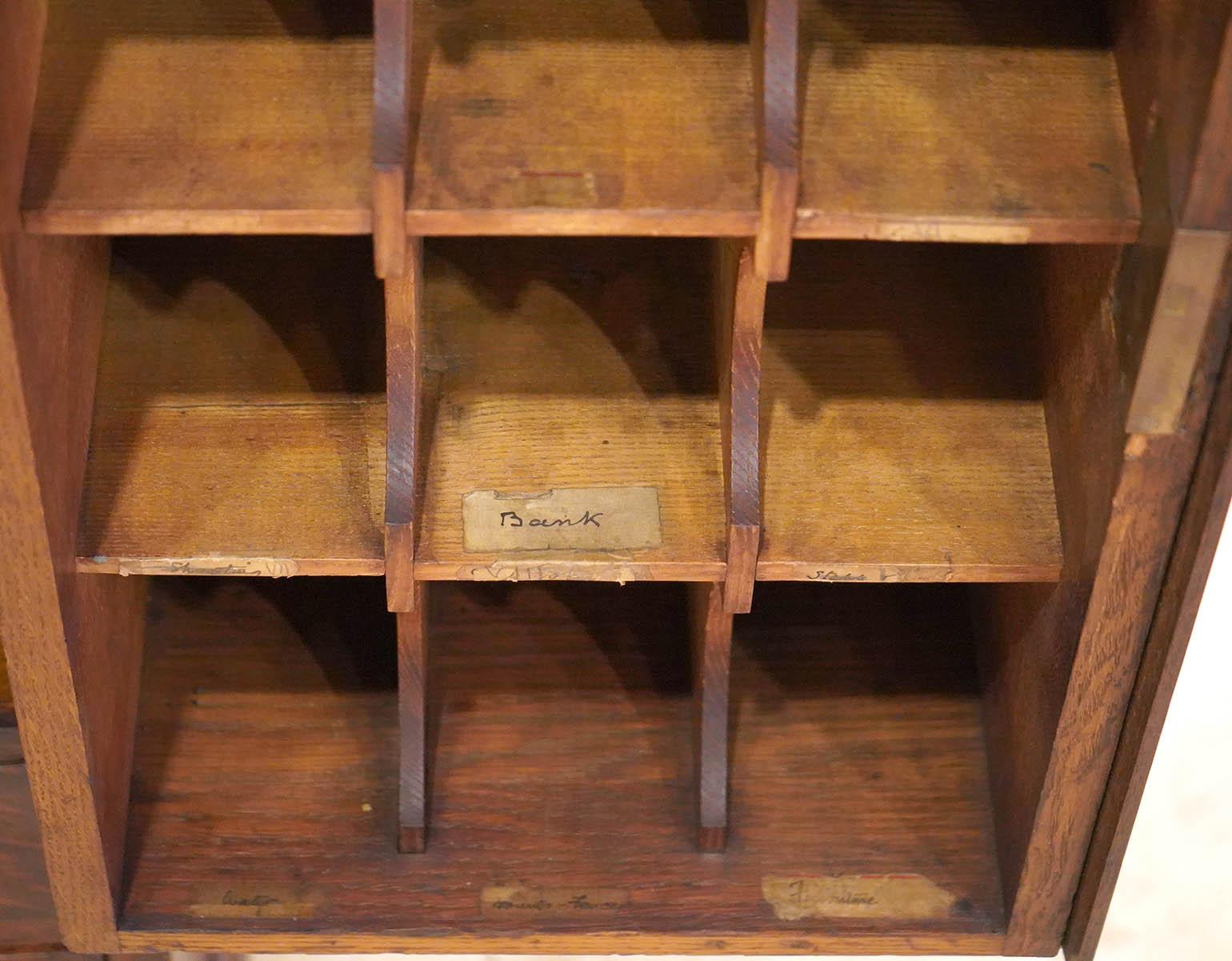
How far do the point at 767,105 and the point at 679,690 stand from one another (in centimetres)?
63

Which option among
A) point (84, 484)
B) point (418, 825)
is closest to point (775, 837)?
point (418, 825)

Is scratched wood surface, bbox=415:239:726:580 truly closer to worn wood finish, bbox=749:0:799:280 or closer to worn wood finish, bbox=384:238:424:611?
worn wood finish, bbox=384:238:424:611

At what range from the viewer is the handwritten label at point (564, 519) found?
4.29 ft

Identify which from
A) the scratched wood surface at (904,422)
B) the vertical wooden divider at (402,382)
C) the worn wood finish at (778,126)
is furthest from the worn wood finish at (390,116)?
the scratched wood surface at (904,422)

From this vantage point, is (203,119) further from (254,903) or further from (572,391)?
(254,903)

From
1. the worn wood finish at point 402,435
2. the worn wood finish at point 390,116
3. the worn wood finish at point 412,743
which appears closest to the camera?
the worn wood finish at point 390,116

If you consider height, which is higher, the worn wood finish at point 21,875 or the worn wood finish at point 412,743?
the worn wood finish at point 412,743

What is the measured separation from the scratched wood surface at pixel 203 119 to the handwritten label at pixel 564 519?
0.89 ft

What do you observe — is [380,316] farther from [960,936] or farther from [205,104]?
[960,936]

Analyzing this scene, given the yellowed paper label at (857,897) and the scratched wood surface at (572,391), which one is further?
the yellowed paper label at (857,897)

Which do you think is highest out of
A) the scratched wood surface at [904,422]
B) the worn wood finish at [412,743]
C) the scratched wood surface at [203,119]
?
the scratched wood surface at [203,119]

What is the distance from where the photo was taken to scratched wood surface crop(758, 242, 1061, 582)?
4.32 ft

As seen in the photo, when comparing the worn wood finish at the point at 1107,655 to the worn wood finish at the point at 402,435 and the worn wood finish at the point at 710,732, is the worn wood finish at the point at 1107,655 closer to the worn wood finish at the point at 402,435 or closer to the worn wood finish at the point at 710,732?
the worn wood finish at the point at 710,732

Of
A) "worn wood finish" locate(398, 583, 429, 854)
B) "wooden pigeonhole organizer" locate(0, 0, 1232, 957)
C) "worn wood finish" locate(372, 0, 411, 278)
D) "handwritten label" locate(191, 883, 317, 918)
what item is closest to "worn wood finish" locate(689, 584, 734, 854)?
"wooden pigeonhole organizer" locate(0, 0, 1232, 957)
